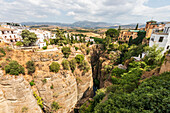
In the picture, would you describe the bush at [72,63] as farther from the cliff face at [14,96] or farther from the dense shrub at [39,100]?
the cliff face at [14,96]

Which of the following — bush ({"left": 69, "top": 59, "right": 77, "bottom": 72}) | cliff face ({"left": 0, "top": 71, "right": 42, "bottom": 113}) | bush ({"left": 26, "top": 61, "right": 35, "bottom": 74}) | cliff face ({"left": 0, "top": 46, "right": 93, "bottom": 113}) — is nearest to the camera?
cliff face ({"left": 0, "top": 71, "right": 42, "bottom": 113})

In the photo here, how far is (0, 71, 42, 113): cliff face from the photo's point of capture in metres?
22.1

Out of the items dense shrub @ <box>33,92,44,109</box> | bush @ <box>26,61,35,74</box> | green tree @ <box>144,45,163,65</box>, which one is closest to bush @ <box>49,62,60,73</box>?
bush @ <box>26,61,35,74</box>

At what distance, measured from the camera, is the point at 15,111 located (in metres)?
23.3

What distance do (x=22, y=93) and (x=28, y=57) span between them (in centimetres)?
1341

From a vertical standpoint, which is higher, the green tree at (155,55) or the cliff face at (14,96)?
the green tree at (155,55)

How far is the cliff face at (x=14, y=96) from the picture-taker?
22094 mm

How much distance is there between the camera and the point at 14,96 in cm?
2284

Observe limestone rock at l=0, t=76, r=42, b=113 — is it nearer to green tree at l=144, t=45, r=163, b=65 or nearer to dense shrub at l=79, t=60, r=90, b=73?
dense shrub at l=79, t=60, r=90, b=73

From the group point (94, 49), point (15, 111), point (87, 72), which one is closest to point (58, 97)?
point (15, 111)

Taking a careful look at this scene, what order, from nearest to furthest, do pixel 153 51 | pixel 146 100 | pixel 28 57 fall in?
1. pixel 146 100
2. pixel 153 51
3. pixel 28 57

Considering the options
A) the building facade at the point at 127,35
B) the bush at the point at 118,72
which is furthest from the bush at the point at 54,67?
the building facade at the point at 127,35

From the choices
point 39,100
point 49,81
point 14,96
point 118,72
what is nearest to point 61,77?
point 49,81

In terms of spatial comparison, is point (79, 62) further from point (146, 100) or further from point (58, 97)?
point (146, 100)
